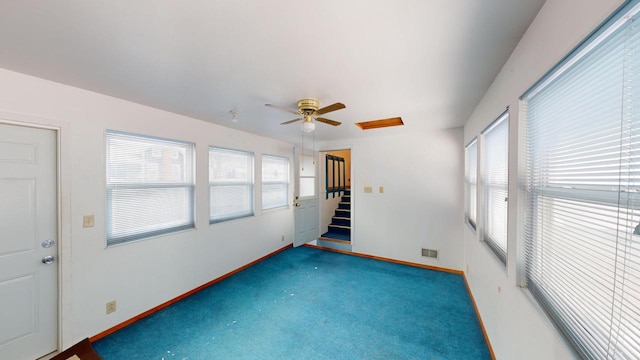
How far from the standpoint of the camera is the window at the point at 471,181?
2932 millimetres

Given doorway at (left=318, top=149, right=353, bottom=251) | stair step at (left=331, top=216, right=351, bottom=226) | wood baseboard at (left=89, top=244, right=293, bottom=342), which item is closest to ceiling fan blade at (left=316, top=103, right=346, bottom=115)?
doorway at (left=318, top=149, right=353, bottom=251)

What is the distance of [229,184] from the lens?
3643 millimetres

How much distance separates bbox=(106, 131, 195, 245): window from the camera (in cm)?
233

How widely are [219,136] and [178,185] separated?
952 mm

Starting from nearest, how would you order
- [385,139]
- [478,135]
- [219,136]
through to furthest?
[478,135] → [219,136] → [385,139]

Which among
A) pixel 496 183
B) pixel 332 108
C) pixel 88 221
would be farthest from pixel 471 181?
pixel 88 221

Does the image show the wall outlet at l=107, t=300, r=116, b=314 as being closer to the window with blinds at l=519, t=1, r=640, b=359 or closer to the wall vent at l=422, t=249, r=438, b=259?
the window with blinds at l=519, t=1, r=640, b=359

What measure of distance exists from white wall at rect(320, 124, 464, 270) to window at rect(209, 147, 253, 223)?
2039 millimetres

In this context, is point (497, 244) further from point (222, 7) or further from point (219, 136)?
point (219, 136)

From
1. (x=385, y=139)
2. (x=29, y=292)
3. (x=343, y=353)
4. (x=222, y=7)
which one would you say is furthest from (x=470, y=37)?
(x=29, y=292)

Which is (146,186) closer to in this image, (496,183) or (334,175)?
(496,183)

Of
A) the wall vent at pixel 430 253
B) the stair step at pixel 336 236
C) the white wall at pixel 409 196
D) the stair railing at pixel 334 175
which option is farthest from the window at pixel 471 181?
the stair railing at pixel 334 175

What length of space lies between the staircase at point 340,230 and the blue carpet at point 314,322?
1.16 metres

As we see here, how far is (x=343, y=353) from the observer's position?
2010mm
